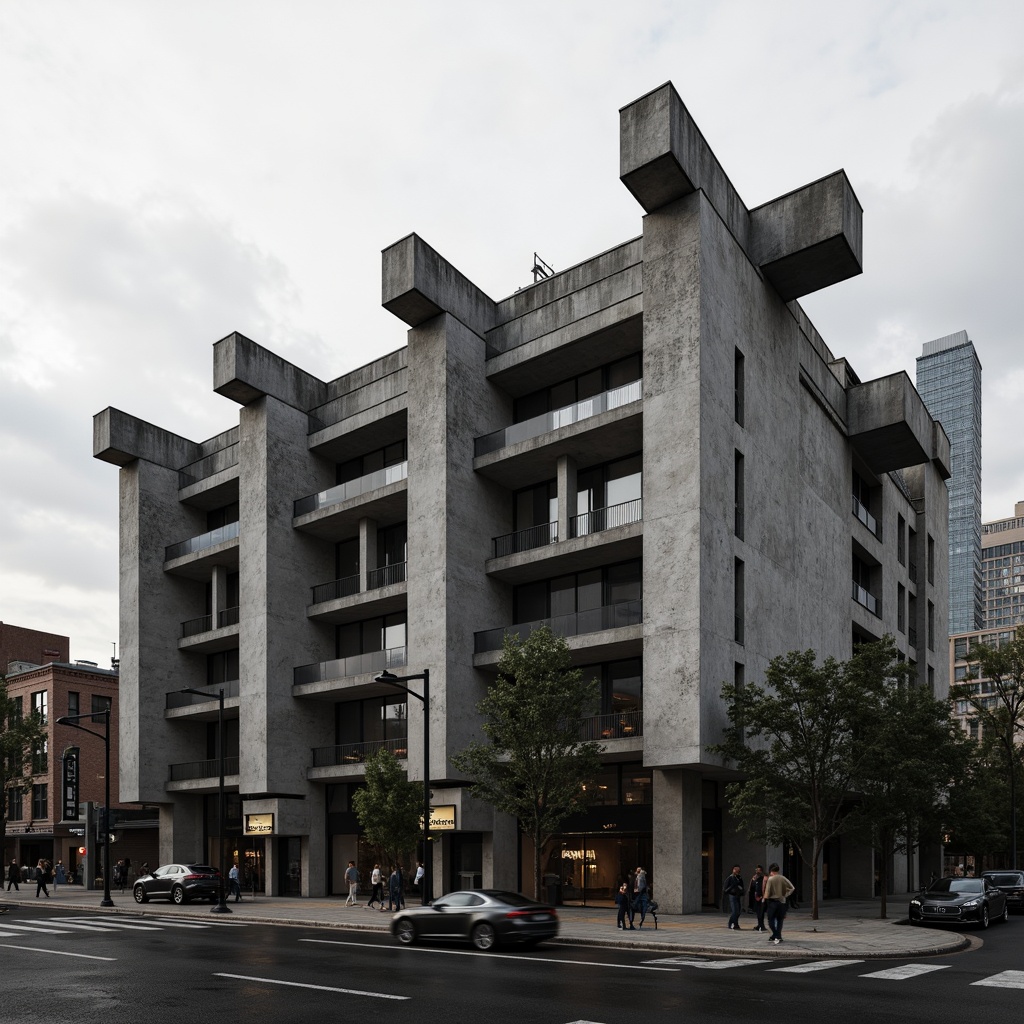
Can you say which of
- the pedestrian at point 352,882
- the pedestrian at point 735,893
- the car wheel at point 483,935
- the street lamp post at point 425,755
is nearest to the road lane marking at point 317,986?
the car wheel at point 483,935

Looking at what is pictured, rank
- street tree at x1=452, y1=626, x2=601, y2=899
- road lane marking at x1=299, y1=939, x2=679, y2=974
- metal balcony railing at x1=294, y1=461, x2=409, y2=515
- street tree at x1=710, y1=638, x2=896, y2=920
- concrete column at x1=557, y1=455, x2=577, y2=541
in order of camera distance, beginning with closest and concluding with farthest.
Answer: road lane marking at x1=299, y1=939, x2=679, y2=974 → street tree at x1=710, y1=638, x2=896, y2=920 → street tree at x1=452, y1=626, x2=601, y2=899 → concrete column at x1=557, y1=455, x2=577, y2=541 → metal balcony railing at x1=294, y1=461, x2=409, y2=515

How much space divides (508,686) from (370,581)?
14677 mm

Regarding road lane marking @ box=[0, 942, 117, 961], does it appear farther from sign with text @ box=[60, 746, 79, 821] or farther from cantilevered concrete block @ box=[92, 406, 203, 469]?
sign with text @ box=[60, 746, 79, 821]

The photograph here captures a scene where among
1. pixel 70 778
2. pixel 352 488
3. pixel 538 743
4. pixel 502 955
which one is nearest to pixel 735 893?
pixel 538 743

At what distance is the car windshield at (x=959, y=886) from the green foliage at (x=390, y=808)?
1648 centimetres

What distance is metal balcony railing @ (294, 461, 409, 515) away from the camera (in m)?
42.2

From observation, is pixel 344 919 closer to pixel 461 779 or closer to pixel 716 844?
pixel 461 779

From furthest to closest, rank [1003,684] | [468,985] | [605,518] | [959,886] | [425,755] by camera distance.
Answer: [1003,684], [605,518], [959,886], [425,755], [468,985]

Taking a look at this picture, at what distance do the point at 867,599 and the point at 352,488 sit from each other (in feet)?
82.9

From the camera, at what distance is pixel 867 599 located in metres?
50.4

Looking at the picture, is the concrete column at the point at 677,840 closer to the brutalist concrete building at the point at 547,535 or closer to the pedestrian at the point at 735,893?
the brutalist concrete building at the point at 547,535

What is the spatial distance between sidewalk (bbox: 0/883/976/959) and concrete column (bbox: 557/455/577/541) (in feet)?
42.2

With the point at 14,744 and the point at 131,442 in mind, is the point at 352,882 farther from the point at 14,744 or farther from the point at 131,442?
the point at 131,442

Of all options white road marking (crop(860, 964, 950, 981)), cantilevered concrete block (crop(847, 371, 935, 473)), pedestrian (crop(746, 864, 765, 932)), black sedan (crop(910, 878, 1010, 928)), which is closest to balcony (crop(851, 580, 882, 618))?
cantilevered concrete block (crop(847, 371, 935, 473))
